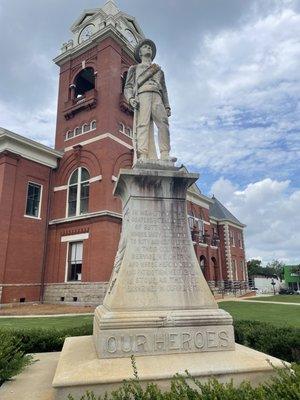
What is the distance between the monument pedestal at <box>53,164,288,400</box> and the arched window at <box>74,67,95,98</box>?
79.9ft

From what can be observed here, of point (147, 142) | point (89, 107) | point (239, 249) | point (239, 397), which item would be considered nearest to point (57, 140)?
point (89, 107)

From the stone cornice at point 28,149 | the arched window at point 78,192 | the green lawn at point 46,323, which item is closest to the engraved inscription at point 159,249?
the green lawn at point 46,323

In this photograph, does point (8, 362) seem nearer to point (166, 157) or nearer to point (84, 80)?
point (166, 157)

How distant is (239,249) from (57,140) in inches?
1251

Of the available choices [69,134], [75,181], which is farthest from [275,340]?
Result: [69,134]

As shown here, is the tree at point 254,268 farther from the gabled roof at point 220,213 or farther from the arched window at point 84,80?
the arched window at point 84,80

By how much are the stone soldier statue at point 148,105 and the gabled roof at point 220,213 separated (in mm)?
38800

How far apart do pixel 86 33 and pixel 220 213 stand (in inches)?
1134

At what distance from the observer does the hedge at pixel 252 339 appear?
220 inches

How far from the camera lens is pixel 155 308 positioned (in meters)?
4.57

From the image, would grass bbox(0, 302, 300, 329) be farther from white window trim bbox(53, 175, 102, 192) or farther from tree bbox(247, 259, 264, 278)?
tree bbox(247, 259, 264, 278)

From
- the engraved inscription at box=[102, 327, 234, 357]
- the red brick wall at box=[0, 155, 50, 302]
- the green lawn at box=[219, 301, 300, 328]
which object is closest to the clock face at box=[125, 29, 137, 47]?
the red brick wall at box=[0, 155, 50, 302]

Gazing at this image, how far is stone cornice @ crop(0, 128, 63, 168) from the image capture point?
2130 cm

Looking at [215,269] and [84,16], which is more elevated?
[84,16]
